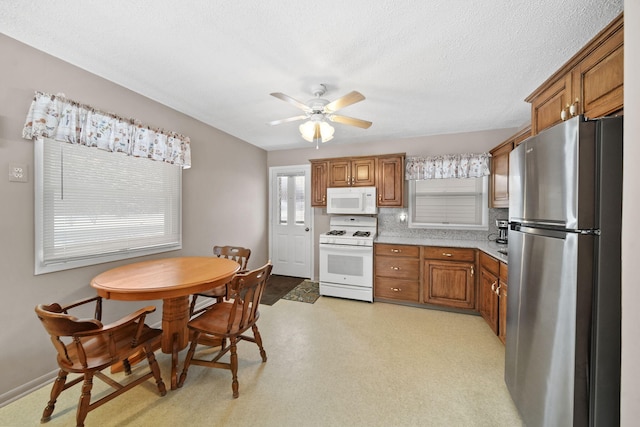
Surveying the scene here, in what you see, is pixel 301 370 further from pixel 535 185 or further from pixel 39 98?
pixel 39 98

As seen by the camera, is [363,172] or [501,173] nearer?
[501,173]

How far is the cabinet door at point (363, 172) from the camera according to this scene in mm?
3705

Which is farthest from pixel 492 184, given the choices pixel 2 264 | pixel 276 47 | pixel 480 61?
pixel 2 264

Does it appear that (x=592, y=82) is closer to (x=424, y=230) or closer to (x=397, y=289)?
(x=424, y=230)

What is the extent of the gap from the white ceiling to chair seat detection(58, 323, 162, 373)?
187 cm

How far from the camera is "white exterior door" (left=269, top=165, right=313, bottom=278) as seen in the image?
4477 mm

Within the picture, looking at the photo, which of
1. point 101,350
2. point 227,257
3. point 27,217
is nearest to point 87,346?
point 101,350

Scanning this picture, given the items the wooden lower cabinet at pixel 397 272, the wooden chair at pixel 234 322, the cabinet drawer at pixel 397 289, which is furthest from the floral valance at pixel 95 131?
the cabinet drawer at pixel 397 289

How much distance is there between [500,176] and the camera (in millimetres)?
3012

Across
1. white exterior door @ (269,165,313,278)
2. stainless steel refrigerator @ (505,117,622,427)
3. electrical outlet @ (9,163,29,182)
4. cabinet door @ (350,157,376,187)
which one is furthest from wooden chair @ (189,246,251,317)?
stainless steel refrigerator @ (505,117,622,427)

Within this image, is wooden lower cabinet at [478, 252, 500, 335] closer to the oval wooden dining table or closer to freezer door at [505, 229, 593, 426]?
freezer door at [505, 229, 593, 426]

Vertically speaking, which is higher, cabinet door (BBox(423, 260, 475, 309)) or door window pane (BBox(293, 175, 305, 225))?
door window pane (BBox(293, 175, 305, 225))

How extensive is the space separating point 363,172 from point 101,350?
3.37m

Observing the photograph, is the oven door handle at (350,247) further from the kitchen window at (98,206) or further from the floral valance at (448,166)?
the kitchen window at (98,206)
